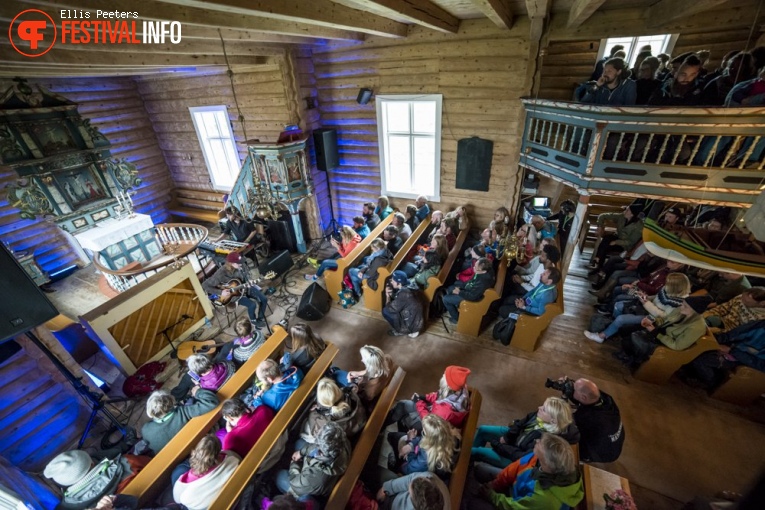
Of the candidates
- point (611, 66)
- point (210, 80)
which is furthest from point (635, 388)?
point (210, 80)

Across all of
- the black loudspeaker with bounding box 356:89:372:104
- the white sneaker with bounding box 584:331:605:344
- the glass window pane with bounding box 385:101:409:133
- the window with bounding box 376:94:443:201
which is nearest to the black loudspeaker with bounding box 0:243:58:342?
the black loudspeaker with bounding box 356:89:372:104

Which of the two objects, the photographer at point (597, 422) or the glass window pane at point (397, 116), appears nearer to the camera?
the photographer at point (597, 422)

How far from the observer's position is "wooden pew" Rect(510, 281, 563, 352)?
4.21 meters

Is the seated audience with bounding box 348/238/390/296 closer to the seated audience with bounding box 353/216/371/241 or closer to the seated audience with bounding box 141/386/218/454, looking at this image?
the seated audience with bounding box 353/216/371/241

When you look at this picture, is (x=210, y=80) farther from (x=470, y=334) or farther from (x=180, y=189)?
(x=470, y=334)

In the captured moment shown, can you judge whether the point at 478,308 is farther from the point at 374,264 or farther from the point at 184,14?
the point at 184,14

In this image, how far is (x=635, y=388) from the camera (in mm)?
4098

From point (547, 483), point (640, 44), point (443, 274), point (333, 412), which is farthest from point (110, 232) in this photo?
point (640, 44)

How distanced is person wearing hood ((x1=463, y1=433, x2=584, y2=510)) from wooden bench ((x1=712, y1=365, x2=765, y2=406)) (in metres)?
2.98

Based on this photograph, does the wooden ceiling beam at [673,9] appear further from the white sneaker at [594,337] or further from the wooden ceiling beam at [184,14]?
the wooden ceiling beam at [184,14]

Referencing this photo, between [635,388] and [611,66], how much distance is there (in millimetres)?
4037

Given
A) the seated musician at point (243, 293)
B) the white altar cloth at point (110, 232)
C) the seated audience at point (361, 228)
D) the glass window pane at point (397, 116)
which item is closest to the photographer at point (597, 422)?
the seated musician at point (243, 293)

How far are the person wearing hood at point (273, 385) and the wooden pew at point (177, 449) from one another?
24 centimetres

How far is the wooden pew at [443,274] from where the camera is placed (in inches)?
192
